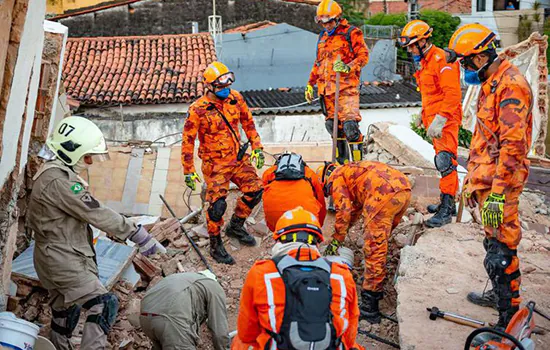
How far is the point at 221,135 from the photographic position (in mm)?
7219

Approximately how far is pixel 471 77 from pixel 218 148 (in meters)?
3.15

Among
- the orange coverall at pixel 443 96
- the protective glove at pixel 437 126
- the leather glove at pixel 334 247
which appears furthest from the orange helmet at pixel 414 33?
the leather glove at pixel 334 247

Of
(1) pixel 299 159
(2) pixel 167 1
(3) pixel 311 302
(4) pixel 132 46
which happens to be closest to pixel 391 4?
(2) pixel 167 1

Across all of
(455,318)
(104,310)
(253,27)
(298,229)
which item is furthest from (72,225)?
(253,27)

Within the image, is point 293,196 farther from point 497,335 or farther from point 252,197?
point 497,335

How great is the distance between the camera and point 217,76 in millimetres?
7008

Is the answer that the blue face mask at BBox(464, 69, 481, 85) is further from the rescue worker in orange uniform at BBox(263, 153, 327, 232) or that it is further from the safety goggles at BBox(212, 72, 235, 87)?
the safety goggles at BBox(212, 72, 235, 87)

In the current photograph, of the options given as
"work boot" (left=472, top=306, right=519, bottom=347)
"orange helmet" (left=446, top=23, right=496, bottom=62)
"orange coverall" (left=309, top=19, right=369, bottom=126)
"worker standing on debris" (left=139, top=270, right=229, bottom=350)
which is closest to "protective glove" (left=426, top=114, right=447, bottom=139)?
"orange coverall" (left=309, top=19, right=369, bottom=126)

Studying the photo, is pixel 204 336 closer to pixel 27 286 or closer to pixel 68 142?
pixel 27 286

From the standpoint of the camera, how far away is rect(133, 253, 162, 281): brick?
6840 millimetres

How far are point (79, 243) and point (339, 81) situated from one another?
163 inches

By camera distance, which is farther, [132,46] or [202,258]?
[132,46]

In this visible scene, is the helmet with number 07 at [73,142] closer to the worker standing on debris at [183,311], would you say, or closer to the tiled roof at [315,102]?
the worker standing on debris at [183,311]

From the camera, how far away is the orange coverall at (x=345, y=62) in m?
7.84
